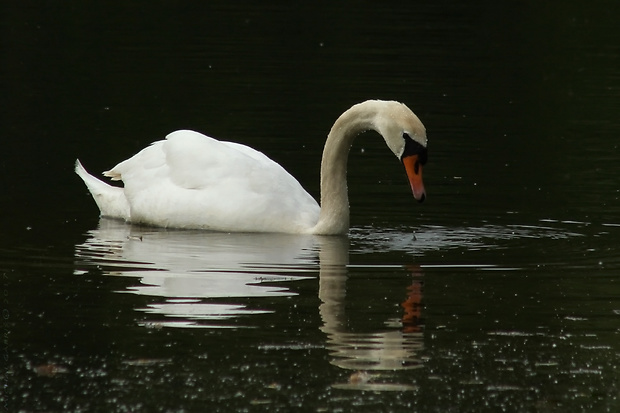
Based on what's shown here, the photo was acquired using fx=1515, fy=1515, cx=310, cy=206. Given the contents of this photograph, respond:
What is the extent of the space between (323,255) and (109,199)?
2.77m

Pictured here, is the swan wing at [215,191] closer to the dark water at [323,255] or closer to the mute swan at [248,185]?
the mute swan at [248,185]

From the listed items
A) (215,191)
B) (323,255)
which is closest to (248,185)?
(215,191)

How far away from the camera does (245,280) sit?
34.8 feet

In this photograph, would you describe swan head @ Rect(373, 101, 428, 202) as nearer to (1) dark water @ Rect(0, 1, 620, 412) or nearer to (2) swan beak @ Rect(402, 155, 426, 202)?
(2) swan beak @ Rect(402, 155, 426, 202)

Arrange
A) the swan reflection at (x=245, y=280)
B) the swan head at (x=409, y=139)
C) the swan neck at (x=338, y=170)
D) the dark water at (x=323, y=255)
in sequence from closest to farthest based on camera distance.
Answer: the dark water at (x=323, y=255), the swan reflection at (x=245, y=280), the swan head at (x=409, y=139), the swan neck at (x=338, y=170)

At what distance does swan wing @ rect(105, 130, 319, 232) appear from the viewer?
12.7 m

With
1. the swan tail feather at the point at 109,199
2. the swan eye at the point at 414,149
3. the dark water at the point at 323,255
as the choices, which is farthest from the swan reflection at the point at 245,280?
the swan eye at the point at 414,149

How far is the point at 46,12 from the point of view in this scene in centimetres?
3098

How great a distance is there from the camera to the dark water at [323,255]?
818 cm

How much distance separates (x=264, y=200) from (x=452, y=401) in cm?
507

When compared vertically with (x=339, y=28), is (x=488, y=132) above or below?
below

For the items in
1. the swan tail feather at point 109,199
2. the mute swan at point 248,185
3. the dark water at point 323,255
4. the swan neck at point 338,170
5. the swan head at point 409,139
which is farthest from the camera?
the swan tail feather at point 109,199

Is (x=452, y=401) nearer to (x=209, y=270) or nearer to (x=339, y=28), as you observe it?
(x=209, y=270)

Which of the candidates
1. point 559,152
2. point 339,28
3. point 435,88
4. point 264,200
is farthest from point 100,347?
point 339,28
